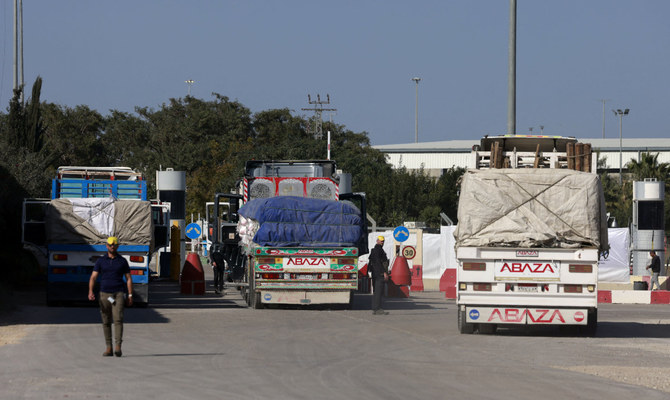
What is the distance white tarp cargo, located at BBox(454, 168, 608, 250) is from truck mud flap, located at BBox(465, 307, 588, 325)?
1.11 meters

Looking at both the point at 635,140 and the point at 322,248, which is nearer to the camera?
the point at 322,248

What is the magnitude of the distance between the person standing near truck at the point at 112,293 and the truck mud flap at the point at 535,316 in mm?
6536

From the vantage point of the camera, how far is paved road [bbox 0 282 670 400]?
39.9ft

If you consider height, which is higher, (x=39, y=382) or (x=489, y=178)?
(x=489, y=178)

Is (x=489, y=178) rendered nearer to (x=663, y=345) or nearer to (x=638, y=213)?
(x=663, y=345)

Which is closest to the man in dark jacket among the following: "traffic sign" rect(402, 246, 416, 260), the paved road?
the paved road

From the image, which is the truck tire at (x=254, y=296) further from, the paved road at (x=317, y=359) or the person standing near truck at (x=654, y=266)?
the person standing near truck at (x=654, y=266)

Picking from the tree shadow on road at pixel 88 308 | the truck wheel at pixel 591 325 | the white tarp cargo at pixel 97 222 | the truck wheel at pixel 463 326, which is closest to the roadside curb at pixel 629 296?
the tree shadow on road at pixel 88 308

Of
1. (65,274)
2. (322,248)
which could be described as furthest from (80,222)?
(322,248)

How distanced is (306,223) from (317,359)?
10.5m

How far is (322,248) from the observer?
25453 millimetres

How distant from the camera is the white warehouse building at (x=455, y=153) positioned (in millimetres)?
115938

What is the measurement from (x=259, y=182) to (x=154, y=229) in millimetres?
3211

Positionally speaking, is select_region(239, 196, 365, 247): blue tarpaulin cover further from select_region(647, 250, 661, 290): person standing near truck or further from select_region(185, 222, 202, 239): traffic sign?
select_region(185, 222, 202, 239): traffic sign
